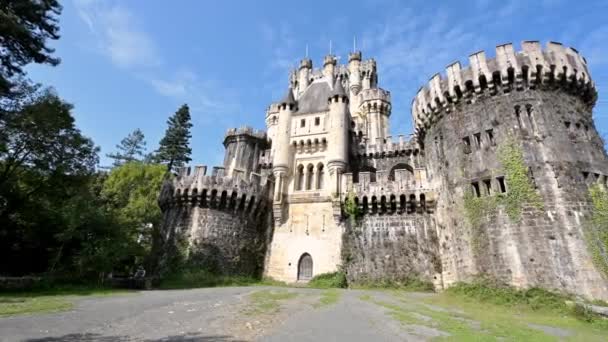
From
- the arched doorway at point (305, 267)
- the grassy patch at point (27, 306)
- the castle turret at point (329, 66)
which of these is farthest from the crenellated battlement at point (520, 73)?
the castle turret at point (329, 66)

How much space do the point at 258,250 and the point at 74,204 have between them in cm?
1228

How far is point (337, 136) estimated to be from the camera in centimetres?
2553

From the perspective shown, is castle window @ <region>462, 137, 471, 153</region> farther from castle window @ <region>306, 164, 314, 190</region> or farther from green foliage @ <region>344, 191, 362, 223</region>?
castle window @ <region>306, 164, 314, 190</region>

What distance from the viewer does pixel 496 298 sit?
45.7ft

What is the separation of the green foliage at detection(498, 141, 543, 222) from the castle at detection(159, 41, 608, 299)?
6cm

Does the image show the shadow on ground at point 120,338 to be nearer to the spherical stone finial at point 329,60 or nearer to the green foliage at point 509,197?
the green foliage at point 509,197

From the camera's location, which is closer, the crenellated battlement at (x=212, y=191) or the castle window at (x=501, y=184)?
the castle window at (x=501, y=184)

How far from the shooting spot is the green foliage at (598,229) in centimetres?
1337

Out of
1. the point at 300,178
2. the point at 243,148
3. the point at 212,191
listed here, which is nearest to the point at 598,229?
the point at 300,178

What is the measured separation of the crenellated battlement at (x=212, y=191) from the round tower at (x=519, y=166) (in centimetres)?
1338

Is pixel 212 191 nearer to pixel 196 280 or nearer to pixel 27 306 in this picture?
pixel 196 280

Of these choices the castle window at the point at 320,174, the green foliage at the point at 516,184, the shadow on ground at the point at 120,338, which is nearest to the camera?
the shadow on ground at the point at 120,338

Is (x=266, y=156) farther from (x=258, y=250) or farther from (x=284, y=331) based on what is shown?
(x=284, y=331)

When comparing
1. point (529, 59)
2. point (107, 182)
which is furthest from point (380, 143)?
point (107, 182)
